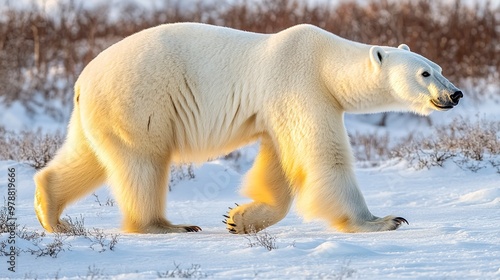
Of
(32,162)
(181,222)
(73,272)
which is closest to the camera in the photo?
(73,272)

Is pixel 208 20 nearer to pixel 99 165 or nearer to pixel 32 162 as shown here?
pixel 32 162

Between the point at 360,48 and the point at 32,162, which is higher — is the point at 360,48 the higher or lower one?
the higher one

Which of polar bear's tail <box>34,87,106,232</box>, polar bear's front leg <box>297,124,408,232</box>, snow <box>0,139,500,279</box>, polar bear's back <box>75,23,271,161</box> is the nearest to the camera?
snow <box>0,139,500,279</box>

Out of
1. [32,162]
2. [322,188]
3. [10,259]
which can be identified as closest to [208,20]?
[32,162]

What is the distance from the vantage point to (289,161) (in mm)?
4934

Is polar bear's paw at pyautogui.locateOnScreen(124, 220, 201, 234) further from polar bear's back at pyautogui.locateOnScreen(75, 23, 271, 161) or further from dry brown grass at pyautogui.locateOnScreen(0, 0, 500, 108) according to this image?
dry brown grass at pyautogui.locateOnScreen(0, 0, 500, 108)

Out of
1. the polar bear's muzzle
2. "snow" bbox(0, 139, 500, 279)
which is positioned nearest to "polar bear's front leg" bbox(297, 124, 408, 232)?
"snow" bbox(0, 139, 500, 279)

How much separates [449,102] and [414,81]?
233 mm

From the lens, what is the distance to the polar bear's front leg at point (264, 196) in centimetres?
501

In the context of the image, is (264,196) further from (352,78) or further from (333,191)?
(352,78)

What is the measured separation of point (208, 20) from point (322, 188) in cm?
982

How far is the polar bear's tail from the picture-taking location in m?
5.28

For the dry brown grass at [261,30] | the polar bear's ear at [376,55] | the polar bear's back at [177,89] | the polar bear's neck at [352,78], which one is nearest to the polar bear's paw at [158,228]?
the polar bear's back at [177,89]

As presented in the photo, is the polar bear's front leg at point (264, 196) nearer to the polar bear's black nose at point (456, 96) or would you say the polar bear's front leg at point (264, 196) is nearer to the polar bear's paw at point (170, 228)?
the polar bear's paw at point (170, 228)
